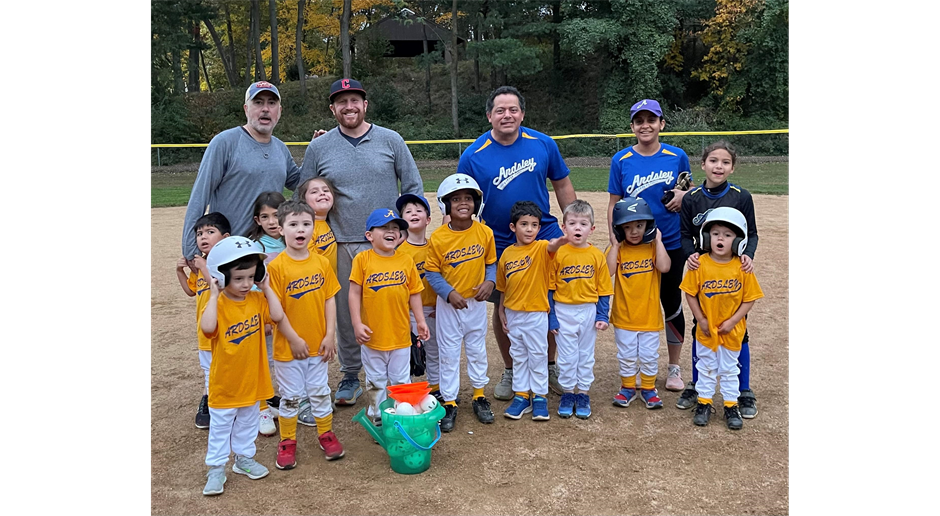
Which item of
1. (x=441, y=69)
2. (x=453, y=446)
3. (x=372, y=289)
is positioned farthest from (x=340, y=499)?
(x=441, y=69)

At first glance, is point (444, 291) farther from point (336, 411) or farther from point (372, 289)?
point (336, 411)

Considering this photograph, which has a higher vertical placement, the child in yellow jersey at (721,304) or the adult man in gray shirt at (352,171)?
the adult man in gray shirt at (352,171)

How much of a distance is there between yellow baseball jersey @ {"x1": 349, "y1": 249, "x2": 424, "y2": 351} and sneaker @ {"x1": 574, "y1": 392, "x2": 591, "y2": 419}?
1374 millimetres

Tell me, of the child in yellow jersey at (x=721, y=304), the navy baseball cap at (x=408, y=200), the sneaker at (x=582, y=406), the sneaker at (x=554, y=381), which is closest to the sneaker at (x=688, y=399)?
the child in yellow jersey at (x=721, y=304)

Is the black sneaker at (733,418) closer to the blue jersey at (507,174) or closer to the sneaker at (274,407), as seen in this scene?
the blue jersey at (507,174)

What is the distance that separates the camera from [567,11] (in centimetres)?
3005

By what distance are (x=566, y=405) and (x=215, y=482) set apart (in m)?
2.39

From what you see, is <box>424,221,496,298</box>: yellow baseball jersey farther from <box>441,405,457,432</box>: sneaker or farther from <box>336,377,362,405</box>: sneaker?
<box>336,377,362,405</box>: sneaker

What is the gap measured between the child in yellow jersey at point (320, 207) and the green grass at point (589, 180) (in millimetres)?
12526

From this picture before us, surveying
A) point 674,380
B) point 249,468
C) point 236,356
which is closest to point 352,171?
point 236,356

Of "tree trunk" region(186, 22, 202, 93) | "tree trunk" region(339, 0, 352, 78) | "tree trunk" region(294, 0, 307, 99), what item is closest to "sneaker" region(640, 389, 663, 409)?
"tree trunk" region(339, 0, 352, 78)

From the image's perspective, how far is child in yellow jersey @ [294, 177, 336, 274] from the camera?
4.65 metres

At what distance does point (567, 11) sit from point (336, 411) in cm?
2851

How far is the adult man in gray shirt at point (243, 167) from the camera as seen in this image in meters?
4.62
